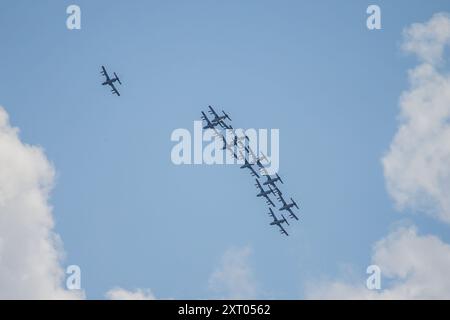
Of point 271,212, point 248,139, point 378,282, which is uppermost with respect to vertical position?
point 248,139

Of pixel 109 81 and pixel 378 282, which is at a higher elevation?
pixel 109 81

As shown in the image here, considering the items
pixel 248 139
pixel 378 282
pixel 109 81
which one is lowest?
pixel 378 282
